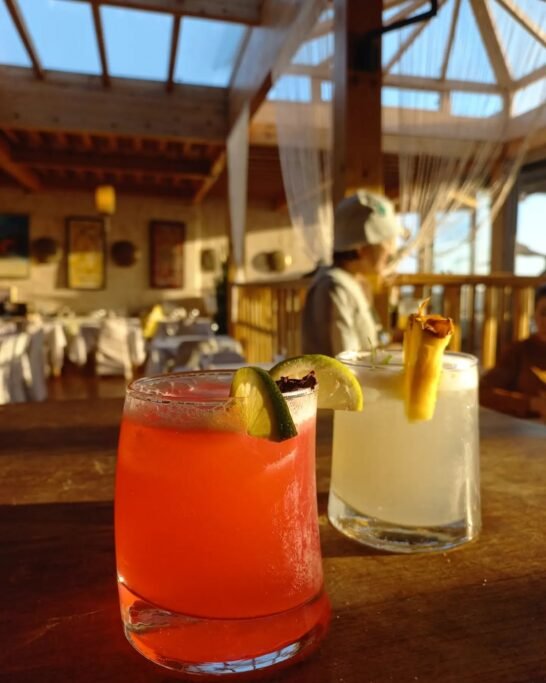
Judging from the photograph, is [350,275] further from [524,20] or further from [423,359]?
[524,20]

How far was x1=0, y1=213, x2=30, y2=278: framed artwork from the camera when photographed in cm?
980

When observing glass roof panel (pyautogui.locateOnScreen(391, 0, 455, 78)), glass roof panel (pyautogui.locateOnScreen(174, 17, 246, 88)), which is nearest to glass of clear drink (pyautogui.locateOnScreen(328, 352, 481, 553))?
glass roof panel (pyautogui.locateOnScreen(391, 0, 455, 78))

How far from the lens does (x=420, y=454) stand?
1.82 ft

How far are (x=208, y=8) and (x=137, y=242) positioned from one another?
6083 millimetres

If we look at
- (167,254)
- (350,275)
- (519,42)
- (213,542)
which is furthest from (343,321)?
(167,254)

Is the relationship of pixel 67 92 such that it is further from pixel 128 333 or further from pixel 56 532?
pixel 56 532

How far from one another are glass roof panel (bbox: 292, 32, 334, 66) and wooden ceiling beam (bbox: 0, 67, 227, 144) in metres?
2.78

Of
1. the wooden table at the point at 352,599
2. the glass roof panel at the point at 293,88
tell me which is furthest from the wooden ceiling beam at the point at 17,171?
the wooden table at the point at 352,599

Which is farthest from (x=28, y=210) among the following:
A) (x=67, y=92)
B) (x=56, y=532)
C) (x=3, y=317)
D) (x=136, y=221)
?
(x=56, y=532)

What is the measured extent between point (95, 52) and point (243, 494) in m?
6.58

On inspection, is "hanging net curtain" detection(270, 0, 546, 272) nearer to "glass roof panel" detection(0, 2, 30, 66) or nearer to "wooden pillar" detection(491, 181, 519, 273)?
"wooden pillar" detection(491, 181, 519, 273)

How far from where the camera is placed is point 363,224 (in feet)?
7.71

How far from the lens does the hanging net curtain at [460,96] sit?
344 cm

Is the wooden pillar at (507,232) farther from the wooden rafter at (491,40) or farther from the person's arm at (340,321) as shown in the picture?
the person's arm at (340,321)
